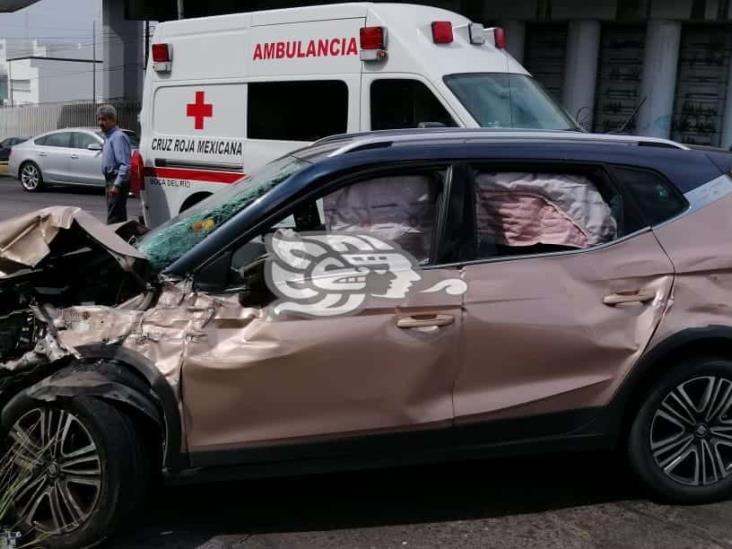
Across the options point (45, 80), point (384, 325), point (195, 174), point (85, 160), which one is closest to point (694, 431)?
point (384, 325)

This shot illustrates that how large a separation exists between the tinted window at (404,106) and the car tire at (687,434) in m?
4.01

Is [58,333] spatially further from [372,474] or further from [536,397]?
[536,397]

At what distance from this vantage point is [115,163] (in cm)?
980

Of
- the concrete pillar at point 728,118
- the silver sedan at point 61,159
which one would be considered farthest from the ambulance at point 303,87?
the concrete pillar at point 728,118

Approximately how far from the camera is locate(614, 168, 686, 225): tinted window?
395 centimetres

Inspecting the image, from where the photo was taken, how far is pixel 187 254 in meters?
3.67

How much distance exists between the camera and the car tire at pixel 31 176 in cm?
1866

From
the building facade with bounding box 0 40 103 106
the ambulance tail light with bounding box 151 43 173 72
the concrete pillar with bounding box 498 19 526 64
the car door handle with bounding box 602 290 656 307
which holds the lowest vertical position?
the building facade with bounding box 0 40 103 106

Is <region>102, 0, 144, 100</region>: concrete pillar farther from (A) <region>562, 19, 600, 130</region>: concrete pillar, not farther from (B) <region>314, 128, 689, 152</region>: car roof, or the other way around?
(B) <region>314, 128, 689, 152</region>: car roof

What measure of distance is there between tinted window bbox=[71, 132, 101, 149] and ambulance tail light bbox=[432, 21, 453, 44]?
11450 mm

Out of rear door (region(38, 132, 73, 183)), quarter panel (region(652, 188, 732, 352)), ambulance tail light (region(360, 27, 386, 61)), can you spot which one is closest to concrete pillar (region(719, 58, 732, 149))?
ambulance tail light (region(360, 27, 386, 61))

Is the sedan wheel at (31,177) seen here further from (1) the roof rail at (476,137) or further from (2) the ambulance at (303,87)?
(1) the roof rail at (476,137)

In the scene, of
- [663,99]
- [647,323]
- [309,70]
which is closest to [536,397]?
[647,323]

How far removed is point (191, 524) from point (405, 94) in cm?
492
